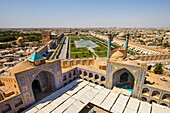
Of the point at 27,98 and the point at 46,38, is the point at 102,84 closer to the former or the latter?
the point at 27,98

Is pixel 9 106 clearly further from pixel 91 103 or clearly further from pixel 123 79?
pixel 123 79

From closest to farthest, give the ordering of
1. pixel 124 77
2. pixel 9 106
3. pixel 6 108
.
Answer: pixel 6 108
pixel 9 106
pixel 124 77

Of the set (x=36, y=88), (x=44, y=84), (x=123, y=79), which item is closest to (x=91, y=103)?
(x=123, y=79)

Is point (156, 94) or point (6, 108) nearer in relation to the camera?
point (6, 108)

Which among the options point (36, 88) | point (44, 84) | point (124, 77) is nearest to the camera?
point (124, 77)

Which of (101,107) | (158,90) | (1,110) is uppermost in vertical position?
(158,90)

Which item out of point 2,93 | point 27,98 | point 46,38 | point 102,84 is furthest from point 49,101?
point 46,38

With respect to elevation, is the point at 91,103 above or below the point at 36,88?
below

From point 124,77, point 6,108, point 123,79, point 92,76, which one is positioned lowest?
point 6,108
